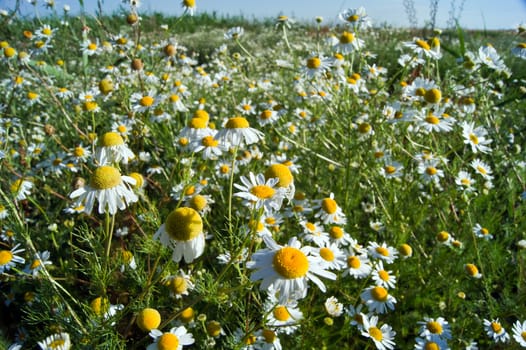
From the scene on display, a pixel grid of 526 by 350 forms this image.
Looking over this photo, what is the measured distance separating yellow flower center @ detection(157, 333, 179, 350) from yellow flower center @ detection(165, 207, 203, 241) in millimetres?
440

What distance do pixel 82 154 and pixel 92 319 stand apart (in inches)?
57.4

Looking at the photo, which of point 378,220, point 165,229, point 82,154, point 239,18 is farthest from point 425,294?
Answer: point 239,18

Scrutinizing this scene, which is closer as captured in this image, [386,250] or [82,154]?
[386,250]

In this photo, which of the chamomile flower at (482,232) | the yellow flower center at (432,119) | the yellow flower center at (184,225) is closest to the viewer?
the yellow flower center at (184,225)

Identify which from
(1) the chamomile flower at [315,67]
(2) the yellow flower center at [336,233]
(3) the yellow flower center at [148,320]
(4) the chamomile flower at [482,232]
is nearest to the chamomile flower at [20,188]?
(3) the yellow flower center at [148,320]

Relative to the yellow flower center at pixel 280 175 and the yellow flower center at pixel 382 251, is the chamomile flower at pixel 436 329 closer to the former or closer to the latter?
the yellow flower center at pixel 382 251

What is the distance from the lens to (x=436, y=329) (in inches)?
68.7

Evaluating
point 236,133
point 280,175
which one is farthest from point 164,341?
point 236,133

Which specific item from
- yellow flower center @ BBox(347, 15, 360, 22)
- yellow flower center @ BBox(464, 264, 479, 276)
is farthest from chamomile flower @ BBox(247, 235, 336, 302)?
yellow flower center @ BBox(347, 15, 360, 22)

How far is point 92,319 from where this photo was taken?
4.18 ft

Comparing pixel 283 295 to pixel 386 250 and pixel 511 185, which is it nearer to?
pixel 386 250

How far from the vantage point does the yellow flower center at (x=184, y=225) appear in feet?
3.30

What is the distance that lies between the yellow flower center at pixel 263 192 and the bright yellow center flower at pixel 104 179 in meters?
0.43

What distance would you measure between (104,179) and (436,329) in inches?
62.0
